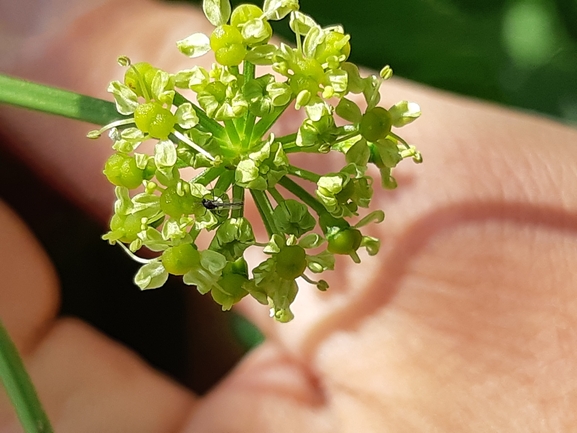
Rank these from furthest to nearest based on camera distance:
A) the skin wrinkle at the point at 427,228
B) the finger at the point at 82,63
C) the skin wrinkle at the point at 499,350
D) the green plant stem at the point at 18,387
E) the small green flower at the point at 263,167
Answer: the finger at the point at 82,63 → the skin wrinkle at the point at 427,228 → the skin wrinkle at the point at 499,350 → the green plant stem at the point at 18,387 → the small green flower at the point at 263,167

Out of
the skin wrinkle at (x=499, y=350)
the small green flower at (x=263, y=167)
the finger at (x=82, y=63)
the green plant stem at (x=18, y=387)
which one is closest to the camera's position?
the small green flower at (x=263, y=167)

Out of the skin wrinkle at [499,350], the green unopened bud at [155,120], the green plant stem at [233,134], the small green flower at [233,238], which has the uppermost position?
the green unopened bud at [155,120]

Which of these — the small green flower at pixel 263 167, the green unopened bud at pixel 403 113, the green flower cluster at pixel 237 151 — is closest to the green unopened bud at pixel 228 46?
the green flower cluster at pixel 237 151

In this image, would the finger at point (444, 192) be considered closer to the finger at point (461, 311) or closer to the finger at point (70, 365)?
the finger at point (461, 311)

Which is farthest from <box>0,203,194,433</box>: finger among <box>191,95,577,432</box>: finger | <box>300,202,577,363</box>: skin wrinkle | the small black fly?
the small black fly

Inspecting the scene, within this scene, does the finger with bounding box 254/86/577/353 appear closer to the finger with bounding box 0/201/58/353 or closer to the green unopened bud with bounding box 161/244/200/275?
the finger with bounding box 0/201/58/353

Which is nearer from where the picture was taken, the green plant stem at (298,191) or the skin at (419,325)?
the green plant stem at (298,191)

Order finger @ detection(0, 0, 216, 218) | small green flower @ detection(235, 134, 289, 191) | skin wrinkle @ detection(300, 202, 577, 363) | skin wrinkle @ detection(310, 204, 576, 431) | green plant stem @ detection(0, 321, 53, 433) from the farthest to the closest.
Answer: finger @ detection(0, 0, 216, 218) → skin wrinkle @ detection(300, 202, 577, 363) → skin wrinkle @ detection(310, 204, 576, 431) → green plant stem @ detection(0, 321, 53, 433) → small green flower @ detection(235, 134, 289, 191)
